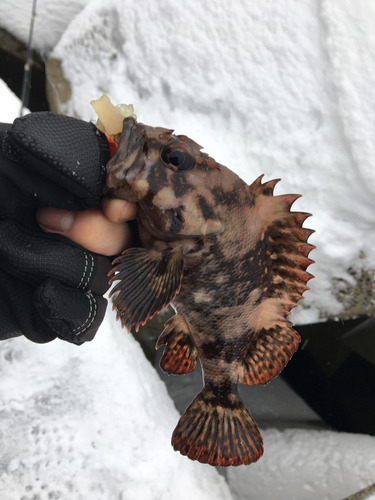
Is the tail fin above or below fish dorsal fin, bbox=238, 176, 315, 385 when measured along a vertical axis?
below

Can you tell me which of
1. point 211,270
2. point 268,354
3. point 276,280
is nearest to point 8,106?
point 211,270

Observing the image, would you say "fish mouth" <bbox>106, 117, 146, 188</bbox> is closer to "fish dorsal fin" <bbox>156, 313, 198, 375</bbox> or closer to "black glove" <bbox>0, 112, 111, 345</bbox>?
"black glove" <bbox>0, 112, 111, 345</bbox>

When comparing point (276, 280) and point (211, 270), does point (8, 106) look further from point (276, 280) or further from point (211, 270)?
point (276, 280)

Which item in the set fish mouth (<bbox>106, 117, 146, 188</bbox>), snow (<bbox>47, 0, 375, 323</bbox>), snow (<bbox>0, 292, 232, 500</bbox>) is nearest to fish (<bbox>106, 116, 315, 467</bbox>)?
fish mouth (<bbox>106, 117, 146, 188</bbox>)

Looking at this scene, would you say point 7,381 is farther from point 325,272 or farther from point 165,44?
point 165,44

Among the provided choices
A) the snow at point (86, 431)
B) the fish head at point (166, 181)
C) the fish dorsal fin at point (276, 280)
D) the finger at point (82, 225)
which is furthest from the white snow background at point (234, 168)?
the finger at point (82, 225)

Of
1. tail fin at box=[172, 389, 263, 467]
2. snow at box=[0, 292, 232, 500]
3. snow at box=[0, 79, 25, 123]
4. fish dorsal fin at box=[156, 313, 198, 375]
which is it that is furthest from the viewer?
snow at box=[0, 79, 25, 123]

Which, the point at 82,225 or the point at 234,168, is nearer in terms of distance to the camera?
the point at 82,225
